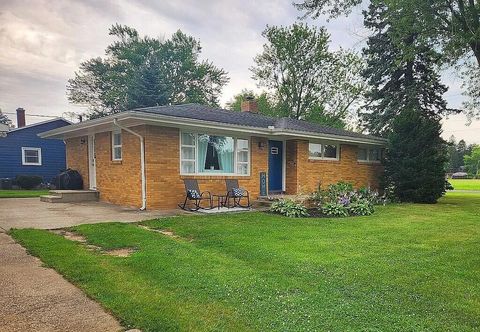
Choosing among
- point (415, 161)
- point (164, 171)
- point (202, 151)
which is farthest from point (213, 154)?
point (415, 161)

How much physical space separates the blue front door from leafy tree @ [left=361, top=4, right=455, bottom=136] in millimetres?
9308

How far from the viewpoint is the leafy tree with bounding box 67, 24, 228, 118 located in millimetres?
33312

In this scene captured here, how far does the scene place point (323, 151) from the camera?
1440 cm

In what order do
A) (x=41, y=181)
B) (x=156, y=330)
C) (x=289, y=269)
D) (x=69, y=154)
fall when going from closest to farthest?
(x=156, y=330) < (x=289, y=269) < (x=69, y=154) < (x=41, y=181)

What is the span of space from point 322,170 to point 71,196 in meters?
10.0

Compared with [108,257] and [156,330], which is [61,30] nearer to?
[108,257]

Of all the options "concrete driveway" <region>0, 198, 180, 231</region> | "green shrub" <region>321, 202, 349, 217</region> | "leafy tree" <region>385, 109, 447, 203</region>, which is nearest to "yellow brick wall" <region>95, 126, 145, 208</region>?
"concrete driveway" <region>0, 198, 180, 231</region>

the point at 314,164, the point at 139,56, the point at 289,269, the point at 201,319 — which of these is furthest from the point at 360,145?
the point at 139,56

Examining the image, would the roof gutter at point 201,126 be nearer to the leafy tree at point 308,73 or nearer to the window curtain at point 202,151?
the window curtain at point 202,151

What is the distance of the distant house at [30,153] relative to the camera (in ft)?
66.7

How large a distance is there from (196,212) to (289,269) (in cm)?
561

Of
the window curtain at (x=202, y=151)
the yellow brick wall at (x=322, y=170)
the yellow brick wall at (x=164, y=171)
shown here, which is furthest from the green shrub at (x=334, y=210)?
the window curtain at (x=202, y=151)

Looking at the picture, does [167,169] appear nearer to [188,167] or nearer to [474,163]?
[188,167]

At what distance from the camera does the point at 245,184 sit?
39.5ft
